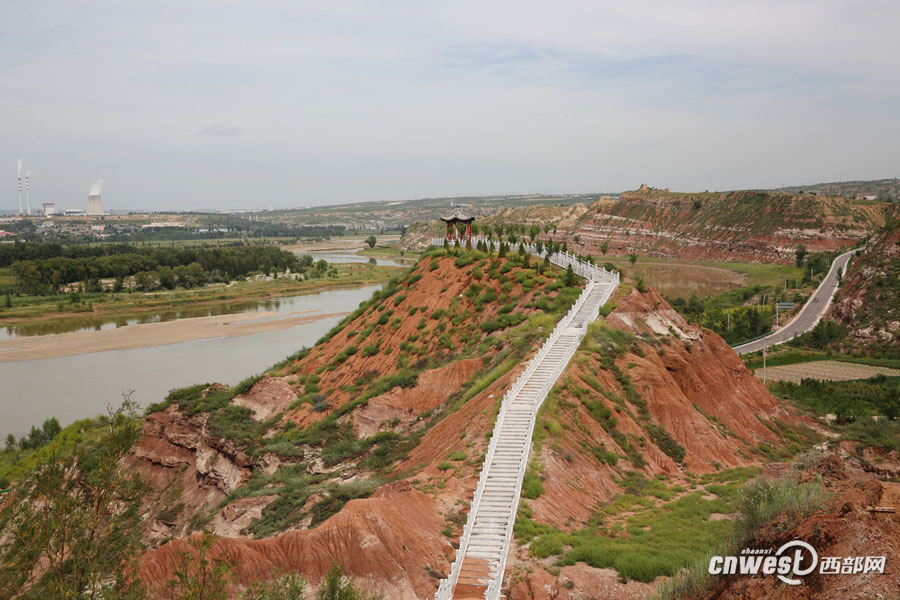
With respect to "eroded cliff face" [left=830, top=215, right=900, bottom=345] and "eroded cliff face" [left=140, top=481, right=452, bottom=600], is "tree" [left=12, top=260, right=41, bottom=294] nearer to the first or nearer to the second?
"eroded cliff face" [left=140, top=481, right=452, bottom=600]

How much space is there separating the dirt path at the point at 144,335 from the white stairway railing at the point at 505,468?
172ft

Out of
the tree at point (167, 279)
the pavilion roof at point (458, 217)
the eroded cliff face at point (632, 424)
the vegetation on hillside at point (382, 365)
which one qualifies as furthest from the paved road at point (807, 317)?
the tree at point (167, 279)

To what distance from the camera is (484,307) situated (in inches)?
1206

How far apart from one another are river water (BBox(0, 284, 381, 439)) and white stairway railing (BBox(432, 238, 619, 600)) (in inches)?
1276

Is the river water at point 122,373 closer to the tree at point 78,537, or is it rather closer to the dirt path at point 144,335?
the dirt path at point 144,335

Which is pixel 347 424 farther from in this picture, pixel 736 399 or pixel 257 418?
pixel 736 399

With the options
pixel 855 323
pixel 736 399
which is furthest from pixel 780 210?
pixel 736 399

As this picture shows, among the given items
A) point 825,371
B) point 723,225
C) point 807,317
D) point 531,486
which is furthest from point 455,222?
point 723,225

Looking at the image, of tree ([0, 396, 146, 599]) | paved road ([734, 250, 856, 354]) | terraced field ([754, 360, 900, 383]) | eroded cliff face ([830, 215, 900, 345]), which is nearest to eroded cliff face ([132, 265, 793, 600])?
tree ([0, 396, 146, 599])

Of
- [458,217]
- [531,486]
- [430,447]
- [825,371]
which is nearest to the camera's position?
[531,486]

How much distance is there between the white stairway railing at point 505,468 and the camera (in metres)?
12.7

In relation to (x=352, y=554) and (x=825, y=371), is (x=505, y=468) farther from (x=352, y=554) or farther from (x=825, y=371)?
(x=825, y=371)

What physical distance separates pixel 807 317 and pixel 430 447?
2405 inches

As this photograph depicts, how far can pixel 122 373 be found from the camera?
5244 cm
